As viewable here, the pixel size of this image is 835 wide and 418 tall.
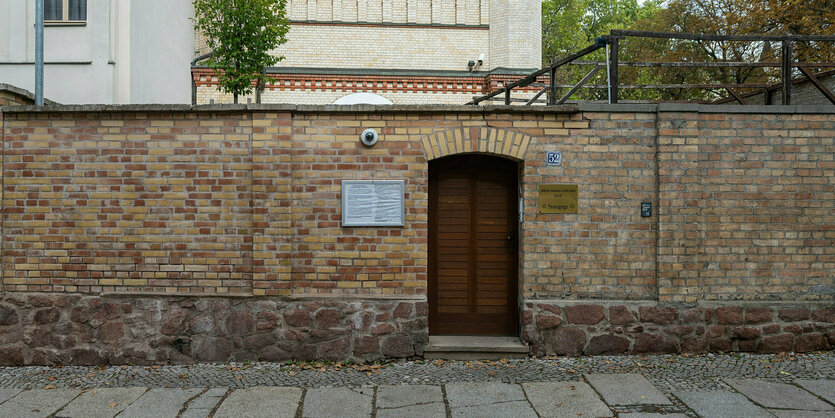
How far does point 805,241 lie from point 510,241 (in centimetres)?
311

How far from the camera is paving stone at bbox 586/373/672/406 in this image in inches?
194

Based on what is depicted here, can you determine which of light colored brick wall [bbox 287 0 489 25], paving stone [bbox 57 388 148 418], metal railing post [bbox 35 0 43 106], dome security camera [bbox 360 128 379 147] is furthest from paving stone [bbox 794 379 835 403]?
light colored brick wall [bbox 287 0 489 25]

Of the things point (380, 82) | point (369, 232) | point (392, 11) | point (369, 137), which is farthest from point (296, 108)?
point (392, 11)

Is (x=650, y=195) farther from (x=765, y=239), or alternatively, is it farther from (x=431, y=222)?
(x=431, y=222)

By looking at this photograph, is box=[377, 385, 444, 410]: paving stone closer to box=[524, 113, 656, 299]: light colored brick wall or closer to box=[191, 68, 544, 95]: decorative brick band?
box=[524, 113, 656, 299]: light colored brick wall

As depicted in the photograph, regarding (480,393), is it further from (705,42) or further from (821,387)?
(705,42)

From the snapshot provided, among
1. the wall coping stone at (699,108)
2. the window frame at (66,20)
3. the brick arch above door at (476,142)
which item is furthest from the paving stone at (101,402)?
the window frame at (66,20)

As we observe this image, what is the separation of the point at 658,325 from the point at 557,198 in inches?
67.4

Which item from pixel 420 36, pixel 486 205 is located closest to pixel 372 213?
pixel 486 205

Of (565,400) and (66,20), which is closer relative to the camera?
(565,400)

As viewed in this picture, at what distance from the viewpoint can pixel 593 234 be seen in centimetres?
619

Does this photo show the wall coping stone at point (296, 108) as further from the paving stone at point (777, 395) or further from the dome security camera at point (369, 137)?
the paving stone at point (777, 395)

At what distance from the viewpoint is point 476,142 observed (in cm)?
617

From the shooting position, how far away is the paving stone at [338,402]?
473cm
